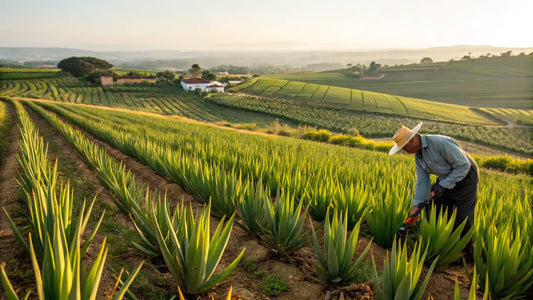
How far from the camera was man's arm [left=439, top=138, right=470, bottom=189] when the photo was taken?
3.23 metres

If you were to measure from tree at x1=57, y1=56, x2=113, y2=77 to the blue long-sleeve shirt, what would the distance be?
87.0 m

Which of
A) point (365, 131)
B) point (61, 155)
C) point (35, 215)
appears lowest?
point (365, 131)

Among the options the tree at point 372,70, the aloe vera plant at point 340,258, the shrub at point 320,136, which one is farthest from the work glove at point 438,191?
the tree at point 372,70

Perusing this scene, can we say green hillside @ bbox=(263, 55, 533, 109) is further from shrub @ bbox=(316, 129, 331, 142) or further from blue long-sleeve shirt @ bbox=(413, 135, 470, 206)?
blue long-sleeve shirt @ bbox=(413, 135, 470, 206)

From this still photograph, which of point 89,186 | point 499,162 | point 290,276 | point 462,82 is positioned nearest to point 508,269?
point 290,276

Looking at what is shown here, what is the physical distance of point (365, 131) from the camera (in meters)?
44.6

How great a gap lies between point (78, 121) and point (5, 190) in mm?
11336

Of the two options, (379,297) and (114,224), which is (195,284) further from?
(114,224)

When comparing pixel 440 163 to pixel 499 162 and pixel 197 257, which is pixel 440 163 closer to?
pixel 197 257

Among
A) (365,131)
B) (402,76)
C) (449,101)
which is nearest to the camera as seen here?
(365,131)

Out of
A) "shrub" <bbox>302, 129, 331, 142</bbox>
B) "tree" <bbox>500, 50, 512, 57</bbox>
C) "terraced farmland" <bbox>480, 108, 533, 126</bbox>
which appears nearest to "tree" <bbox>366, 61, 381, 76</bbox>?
"tree" <bbox>500, 50, 512, 57</bbox>

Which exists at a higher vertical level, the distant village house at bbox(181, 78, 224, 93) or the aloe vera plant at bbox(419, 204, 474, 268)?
the distant village house at bbox(181, 78, 224, 93)

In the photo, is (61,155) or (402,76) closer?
(61,155)

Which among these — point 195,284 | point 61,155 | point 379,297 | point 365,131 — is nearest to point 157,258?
point 195,284
